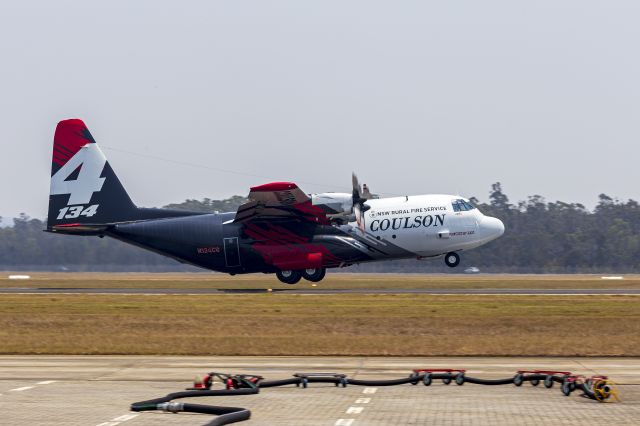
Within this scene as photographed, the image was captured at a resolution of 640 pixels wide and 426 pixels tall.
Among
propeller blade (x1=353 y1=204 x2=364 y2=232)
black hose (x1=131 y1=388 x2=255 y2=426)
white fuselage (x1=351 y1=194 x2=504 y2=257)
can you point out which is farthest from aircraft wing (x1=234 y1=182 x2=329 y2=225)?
black hose (x1=131 y1=388 x2=255 y2=426)

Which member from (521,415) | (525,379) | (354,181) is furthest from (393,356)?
(354,181)

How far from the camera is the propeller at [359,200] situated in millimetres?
53906

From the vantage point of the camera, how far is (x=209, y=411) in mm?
16750

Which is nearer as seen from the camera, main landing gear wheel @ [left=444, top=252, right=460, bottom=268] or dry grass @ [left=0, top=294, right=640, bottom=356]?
dry grass @ [left=0, top=294, right=640, bottom=356]

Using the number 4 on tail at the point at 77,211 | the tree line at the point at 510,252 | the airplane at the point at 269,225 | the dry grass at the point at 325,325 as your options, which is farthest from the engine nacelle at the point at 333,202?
the tree line at the point at 510,252

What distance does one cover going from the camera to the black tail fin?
56.9 meters

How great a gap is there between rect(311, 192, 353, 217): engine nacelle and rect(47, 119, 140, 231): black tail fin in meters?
11.3

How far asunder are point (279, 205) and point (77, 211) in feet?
41.6

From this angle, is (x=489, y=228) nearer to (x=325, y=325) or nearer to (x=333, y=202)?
(x=333, y=202)

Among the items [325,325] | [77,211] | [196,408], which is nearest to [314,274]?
[77,211]

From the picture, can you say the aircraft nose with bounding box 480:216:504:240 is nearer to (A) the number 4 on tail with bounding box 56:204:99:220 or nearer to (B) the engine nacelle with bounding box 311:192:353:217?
(B) the engine nacelle with bounding box 311:192:353:217

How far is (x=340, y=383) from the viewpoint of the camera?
70.1 feet

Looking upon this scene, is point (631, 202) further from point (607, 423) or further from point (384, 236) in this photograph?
point (607, 423)

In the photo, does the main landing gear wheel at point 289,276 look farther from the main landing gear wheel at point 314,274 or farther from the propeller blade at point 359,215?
the propeller blade at point 359,215
